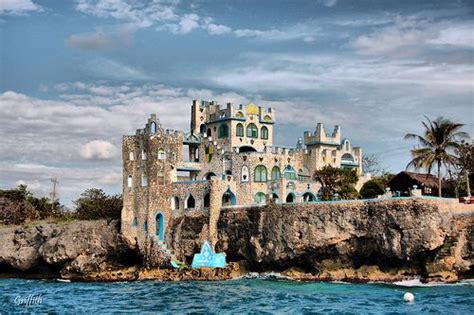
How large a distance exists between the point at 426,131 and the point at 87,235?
31.4 metres

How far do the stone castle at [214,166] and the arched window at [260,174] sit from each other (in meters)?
0.04

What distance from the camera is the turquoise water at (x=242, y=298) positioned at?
4084cm

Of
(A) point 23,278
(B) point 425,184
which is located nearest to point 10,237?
(A) point 23,278

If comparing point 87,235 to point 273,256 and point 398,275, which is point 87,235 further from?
point 398,275

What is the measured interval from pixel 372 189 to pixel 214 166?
1520cm

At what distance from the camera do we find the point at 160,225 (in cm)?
6575

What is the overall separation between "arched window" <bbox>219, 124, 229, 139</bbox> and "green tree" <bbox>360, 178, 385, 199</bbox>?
46.9 ft

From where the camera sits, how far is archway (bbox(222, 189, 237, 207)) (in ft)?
218

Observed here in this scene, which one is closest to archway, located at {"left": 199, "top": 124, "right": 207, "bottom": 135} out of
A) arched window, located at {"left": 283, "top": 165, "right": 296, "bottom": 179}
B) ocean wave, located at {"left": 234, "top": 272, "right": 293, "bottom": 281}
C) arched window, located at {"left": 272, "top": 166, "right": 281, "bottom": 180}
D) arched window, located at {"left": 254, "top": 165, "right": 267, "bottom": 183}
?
arched window, located at {"left": 254, "top": 165, "right": 267, "bottom": 183}

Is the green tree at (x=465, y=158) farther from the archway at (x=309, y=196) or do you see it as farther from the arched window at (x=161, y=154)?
the arched window at (x=161, y=154)

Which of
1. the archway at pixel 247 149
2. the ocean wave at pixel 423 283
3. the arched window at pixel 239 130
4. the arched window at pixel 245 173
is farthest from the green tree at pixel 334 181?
the ocean wave at pixel 423 283

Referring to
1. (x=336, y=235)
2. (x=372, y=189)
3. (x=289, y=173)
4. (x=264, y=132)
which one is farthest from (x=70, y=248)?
(x=372, y=189)

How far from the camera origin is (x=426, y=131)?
196 ft

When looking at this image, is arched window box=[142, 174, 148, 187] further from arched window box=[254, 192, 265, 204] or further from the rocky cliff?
arched window box=[254, 192, 265, 204]
